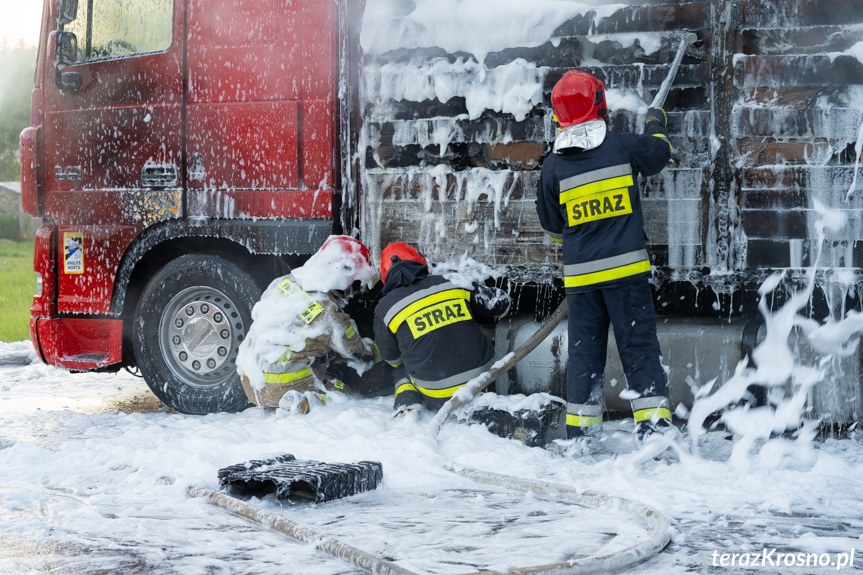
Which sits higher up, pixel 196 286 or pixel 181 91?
pixel 181 91

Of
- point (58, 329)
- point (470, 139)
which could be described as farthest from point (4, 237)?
point (470, 139)

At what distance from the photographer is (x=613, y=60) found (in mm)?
4094

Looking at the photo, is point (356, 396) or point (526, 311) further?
point (356, 396)

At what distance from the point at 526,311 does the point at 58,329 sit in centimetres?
296

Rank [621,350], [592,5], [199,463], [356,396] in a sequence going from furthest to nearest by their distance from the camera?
[356,396] → [592,5] → [621,350] → [199,463]

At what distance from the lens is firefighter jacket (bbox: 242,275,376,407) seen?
15.1 feet

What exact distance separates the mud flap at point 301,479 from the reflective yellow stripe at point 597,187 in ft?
5.03

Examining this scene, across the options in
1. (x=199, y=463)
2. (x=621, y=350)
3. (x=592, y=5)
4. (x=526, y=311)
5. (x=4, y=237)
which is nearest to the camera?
(x=199, y=463)

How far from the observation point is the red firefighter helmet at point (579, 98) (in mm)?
3838

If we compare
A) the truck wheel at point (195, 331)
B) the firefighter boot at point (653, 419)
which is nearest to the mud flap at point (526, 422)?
the firefighter boot at point (653, 419)

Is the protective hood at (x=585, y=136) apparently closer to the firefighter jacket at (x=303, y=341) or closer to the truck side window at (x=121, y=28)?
the firefighter jacket at (x=303, y=341)

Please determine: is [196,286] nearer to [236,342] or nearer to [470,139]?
[236,342]

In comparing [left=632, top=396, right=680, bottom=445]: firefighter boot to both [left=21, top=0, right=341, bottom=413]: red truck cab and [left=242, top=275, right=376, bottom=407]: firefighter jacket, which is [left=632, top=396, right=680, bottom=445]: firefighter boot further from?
[left=21, top=0, right=341, bottom=413]: red truck cab

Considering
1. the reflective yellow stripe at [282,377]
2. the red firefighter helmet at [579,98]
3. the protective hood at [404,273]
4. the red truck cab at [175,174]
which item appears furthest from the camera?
the red truck cab at [175,174]
